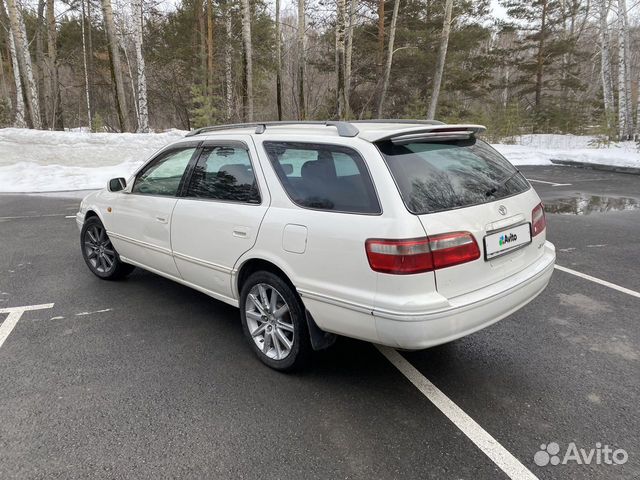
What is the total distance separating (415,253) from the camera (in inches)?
92.8

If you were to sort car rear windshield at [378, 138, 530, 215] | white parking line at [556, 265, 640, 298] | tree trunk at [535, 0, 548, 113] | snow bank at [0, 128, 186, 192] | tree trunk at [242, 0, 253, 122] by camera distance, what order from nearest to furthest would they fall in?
car rear windshield at [378, 138, 530, 215], white parking line at [556, 265, 640, 298], snow bank at [0, 128, 186, 192], tree trunk at [242, 0, 253, 122], tree trunk at [535, 0, 548, 113]

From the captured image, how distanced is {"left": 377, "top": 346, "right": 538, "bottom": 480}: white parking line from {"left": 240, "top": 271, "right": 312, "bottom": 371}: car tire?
718 millimetres

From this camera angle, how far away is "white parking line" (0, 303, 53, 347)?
365 cm

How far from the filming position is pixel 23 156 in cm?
1359

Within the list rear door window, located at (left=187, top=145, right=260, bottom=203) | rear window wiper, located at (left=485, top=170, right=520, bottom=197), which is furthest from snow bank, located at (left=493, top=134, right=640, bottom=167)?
rear door window, located at (left=187, top=145, right=260, bottom=203)

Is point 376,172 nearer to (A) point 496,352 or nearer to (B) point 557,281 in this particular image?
(A) point 496,352

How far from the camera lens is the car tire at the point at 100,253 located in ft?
15.7

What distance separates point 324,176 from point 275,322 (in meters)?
1.05

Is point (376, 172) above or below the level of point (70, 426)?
above

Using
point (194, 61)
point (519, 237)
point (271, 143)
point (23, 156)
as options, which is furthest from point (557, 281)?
point (194, 61)

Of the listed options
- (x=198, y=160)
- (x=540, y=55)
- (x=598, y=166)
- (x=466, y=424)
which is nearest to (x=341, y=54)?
(x=598, y=166)

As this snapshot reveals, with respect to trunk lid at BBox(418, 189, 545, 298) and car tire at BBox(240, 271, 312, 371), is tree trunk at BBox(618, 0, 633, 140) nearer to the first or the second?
trunk lid at BBox(418, 189, 545, 298)

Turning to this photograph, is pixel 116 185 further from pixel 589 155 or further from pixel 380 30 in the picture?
pixel 380 30

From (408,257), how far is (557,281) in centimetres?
315
